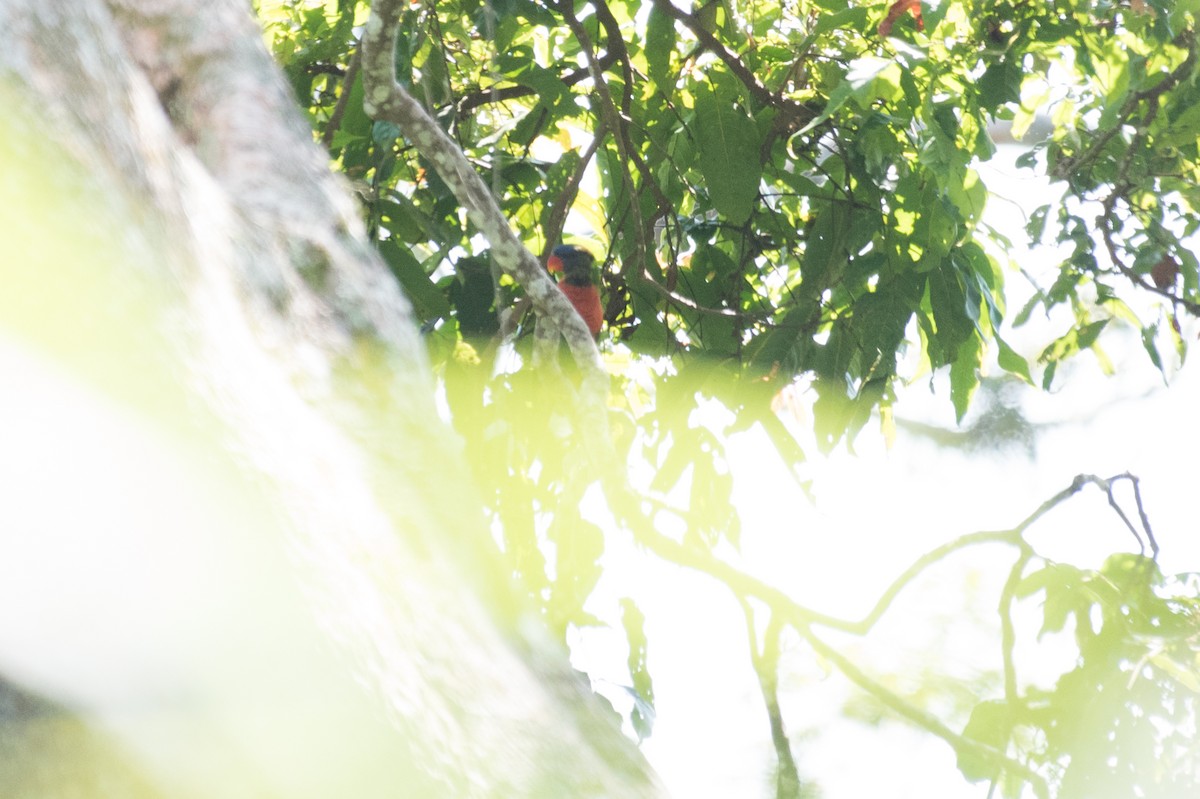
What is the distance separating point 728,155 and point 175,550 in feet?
5.51

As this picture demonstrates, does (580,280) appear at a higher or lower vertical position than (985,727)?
higher

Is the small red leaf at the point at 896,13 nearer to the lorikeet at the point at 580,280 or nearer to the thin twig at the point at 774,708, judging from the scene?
the lorikeet at the point at 580,280

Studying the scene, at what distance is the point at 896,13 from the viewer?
2264 millimetres

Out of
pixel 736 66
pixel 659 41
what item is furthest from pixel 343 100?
pixel 736 66

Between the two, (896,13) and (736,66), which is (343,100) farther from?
(896,13)

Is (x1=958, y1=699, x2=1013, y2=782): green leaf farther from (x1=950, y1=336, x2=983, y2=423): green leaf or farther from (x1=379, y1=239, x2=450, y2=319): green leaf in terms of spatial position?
(x1=379, y1=239, x2=450, y2=319): green leaf

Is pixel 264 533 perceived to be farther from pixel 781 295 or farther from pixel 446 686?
pixel 781 295

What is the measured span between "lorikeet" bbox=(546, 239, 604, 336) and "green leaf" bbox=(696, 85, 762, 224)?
736 millimetres

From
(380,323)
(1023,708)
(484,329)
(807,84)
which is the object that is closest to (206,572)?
(380,323)

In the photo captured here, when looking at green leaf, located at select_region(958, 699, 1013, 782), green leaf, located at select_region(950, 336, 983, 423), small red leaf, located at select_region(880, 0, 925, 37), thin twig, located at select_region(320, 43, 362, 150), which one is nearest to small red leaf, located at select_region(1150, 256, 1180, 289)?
green leaf, located at select_region(950, 336, 983, 423)

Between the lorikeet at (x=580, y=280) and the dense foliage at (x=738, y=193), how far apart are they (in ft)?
0.99

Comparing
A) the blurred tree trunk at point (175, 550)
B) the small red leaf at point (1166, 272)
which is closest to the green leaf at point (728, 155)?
the small red leaf at point (1166, 272)

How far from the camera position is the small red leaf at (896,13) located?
2.21m

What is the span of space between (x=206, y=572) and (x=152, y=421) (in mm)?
102
